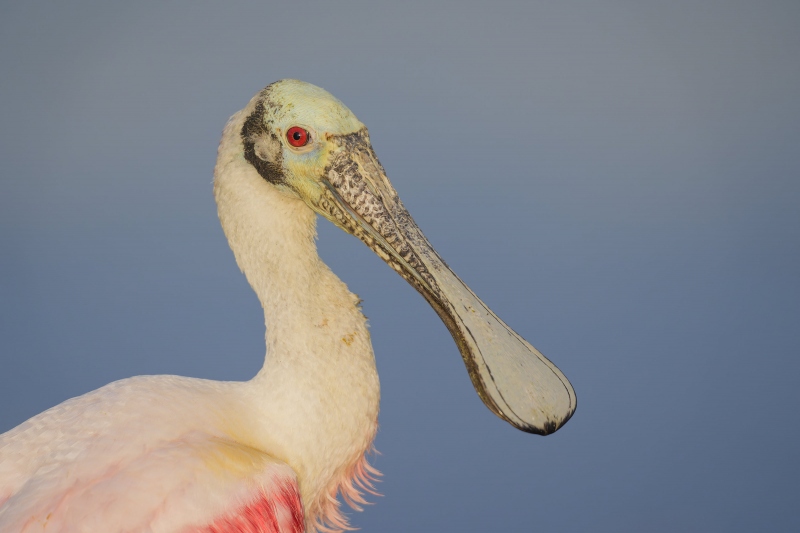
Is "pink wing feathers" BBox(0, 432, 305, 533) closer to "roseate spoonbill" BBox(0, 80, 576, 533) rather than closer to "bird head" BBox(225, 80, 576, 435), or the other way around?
"roseate spoonbill" BBox(0, 80, 576, 533)

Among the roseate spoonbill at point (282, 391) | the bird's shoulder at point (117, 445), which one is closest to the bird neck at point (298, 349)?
the roseate spoonbill at point (282, 391)

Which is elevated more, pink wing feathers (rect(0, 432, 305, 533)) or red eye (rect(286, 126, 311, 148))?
red eye (rect(286, 126, 311, 148))

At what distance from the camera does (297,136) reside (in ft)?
7.68

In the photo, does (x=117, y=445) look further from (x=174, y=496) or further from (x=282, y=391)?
(x=282, y=391)

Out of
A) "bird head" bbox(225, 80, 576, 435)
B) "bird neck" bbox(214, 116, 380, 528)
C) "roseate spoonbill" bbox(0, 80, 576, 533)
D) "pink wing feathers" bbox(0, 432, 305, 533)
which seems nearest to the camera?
"pink wing feathers" bbox(0, 432, 305, 533)

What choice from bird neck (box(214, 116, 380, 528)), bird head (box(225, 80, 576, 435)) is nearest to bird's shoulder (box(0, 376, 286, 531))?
bird neck (box(214, 116, 380, 528))

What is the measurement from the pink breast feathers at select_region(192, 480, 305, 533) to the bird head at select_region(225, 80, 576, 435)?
53 cm

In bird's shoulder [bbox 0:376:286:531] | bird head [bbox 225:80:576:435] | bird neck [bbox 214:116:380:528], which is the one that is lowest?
bird's shoulder [bbox 0:376:286:531]

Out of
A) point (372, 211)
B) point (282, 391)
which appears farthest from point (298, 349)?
point (372, 211)

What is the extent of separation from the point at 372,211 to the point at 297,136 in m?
0.26

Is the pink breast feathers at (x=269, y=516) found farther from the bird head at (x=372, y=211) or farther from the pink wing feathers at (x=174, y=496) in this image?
the bird head at (x=372, y=211)

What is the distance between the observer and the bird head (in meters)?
2.31

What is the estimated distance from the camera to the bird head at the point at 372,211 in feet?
7.58

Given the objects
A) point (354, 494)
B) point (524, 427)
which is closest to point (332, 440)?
point (354, 494)
